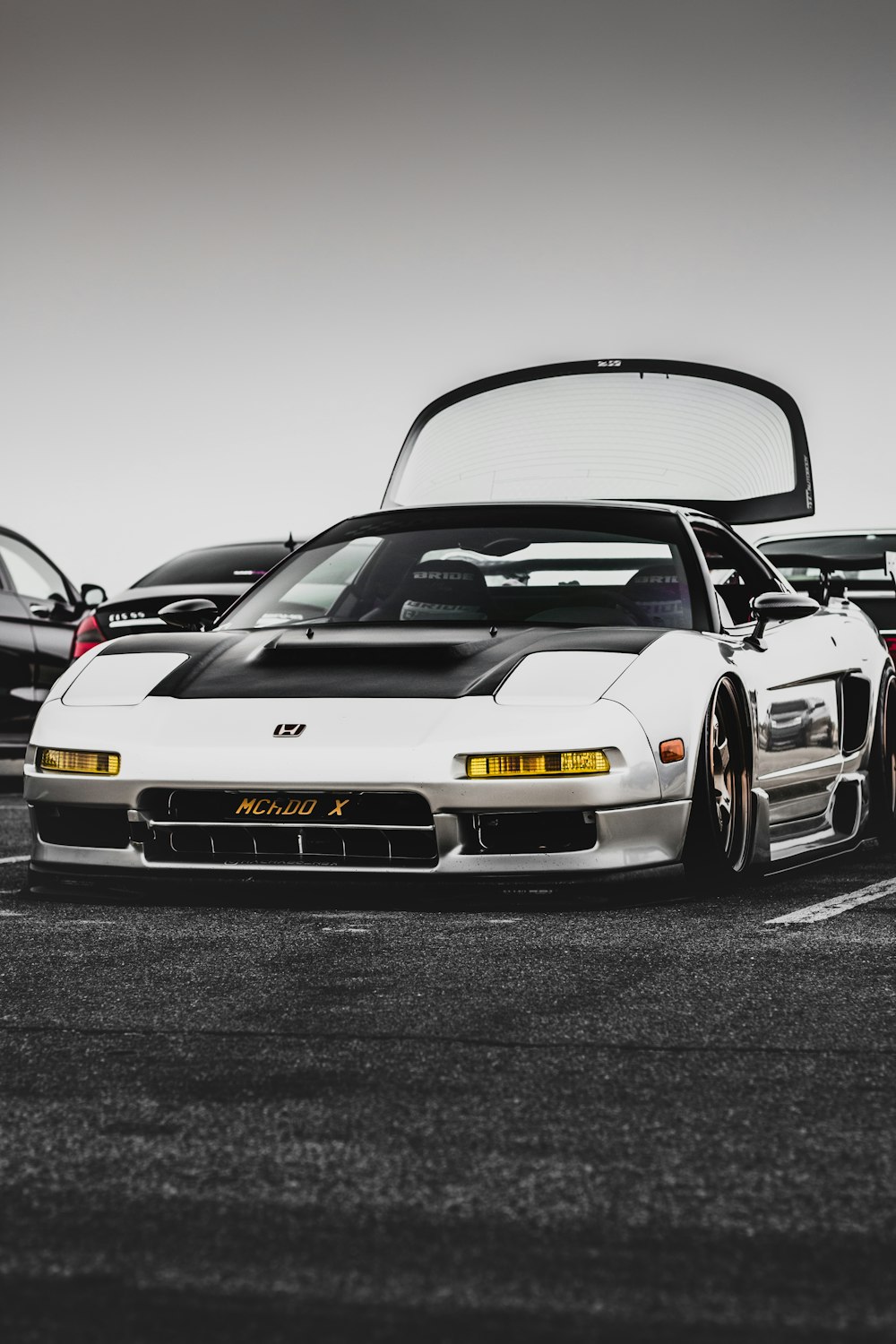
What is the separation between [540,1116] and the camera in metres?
3.30

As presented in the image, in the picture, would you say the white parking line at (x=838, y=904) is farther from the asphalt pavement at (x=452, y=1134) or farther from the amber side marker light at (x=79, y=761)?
the amber side marker light at (x=79, y=761)

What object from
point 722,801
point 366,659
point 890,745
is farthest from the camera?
point 890,745

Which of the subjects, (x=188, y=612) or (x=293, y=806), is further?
(x=188, y=612)

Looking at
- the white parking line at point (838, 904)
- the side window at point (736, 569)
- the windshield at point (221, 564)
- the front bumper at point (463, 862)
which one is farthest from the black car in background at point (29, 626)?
the white parking line at point (838, 904)

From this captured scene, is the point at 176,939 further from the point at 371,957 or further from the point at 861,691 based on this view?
the point at 861,691

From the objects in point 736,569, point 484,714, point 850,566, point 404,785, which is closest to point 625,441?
point 736,569

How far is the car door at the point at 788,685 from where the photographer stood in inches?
236

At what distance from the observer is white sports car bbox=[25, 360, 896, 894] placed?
495cm

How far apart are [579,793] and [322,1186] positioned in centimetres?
215

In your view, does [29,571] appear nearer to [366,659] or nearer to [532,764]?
[366,659]

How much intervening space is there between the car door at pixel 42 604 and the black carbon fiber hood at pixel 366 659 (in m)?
5.36

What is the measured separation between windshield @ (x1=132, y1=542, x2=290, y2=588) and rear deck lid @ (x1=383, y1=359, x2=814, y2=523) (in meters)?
3.04

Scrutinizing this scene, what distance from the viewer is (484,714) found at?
4.99m

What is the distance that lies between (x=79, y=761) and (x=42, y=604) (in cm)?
614
